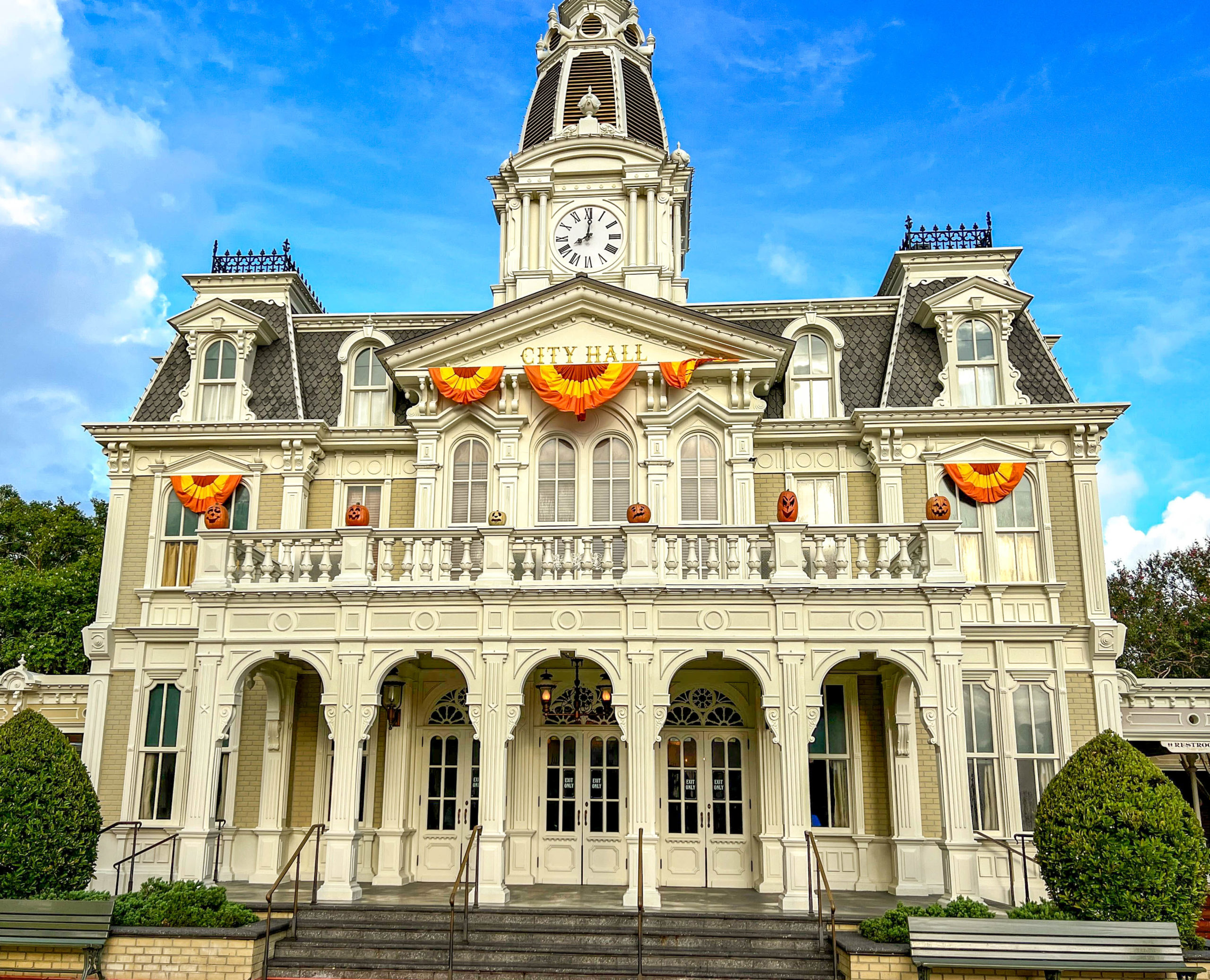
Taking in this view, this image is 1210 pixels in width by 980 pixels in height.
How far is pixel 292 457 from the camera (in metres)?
20.7

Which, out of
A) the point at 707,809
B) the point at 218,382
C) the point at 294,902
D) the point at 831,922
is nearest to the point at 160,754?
the point at 294,902

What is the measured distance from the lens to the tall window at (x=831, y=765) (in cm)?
1830

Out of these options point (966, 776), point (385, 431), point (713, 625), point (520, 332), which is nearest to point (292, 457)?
point (385, 431)

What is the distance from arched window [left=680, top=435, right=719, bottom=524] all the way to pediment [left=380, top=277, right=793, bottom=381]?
1.66 meters

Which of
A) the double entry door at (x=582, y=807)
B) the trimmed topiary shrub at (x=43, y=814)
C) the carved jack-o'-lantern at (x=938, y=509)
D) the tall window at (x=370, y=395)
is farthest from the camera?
the tall window at (x=370, y=395)

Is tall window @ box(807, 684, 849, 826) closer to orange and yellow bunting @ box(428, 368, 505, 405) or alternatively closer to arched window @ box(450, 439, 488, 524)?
arched window @ box(450, 439, 488, 524)

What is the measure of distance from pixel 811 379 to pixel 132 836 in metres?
15.7

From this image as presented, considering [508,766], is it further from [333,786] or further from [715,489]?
[715,489]

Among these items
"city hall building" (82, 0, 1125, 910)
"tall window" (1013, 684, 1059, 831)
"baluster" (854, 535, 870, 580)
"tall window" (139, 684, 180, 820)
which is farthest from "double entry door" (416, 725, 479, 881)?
"tall window" (1013, 684, 1059, 831)

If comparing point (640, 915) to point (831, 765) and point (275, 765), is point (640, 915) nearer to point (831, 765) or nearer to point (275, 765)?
point (831, 765)

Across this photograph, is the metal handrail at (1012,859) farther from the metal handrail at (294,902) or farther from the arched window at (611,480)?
the metal handrail at (294,902)

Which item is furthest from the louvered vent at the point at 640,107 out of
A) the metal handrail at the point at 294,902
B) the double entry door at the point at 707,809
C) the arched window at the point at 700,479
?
the metal handrail at the point at 294,902

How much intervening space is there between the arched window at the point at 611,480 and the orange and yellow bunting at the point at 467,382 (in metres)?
2.36

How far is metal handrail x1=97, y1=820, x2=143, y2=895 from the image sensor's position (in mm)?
16891
